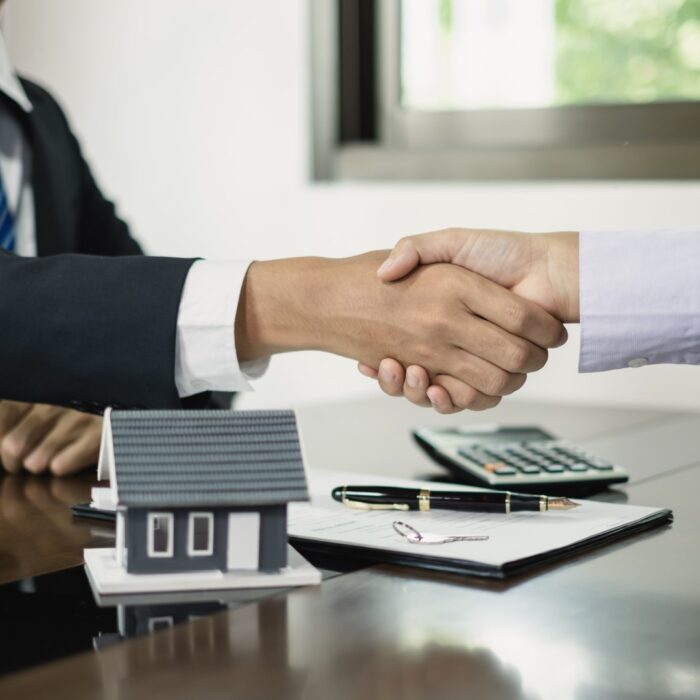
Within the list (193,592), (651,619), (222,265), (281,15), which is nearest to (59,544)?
(193,592)

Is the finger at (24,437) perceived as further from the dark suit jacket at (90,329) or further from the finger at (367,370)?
the finger at (367,370)

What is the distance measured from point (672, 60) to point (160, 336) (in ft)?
4.73

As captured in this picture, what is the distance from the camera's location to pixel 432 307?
111 centimetres

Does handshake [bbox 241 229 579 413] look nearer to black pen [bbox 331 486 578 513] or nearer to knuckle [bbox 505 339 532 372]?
knuckle [bbox 505 339 532 372]

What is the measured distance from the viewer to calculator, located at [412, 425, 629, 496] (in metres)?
1.05

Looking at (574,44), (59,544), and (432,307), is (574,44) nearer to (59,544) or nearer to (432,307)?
(432,307)

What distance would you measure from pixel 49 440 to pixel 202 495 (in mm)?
543

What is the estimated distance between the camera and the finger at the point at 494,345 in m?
1.10

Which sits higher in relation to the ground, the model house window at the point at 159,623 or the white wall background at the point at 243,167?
the white wall background at the point at 243,167

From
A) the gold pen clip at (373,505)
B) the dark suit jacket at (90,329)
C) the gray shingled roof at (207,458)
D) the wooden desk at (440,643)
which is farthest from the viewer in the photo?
the dark suit jacket at (90,329)

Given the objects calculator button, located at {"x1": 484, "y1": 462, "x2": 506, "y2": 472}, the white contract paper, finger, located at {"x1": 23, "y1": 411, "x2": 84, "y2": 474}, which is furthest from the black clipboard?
finger, located at {"x1": 23, "y1": 411, "x2": 84, "y2": 474}

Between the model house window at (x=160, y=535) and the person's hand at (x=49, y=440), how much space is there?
45cm

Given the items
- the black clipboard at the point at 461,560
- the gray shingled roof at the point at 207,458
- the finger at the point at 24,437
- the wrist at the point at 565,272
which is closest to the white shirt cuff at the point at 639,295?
the wrist at the point at 565,272

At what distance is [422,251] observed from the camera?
3.68 feet
